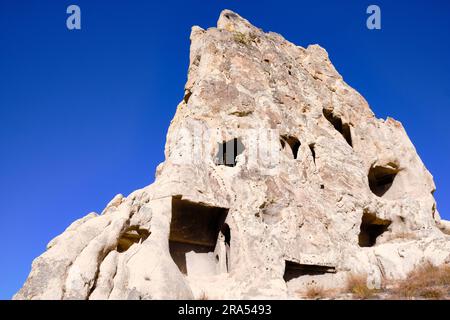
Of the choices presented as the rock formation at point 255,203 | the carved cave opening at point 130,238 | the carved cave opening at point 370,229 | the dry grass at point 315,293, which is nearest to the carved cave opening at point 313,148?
the rock formation at point 255,203

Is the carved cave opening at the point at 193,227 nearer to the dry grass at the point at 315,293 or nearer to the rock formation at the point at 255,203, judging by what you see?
the rock formation at the point at 255,203

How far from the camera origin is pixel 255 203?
998 centimetres

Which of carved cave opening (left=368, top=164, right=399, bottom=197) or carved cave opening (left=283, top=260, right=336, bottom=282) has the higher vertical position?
carved cave opening (left=368, top=164, right=399, bottom=197)

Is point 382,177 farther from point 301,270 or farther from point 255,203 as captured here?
point 255,203

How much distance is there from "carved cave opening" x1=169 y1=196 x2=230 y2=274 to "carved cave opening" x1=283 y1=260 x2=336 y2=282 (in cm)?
174

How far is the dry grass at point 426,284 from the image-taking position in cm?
801

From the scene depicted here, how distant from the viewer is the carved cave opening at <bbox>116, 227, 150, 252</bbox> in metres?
7.74

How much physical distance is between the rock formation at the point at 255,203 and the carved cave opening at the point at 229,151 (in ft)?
0.12

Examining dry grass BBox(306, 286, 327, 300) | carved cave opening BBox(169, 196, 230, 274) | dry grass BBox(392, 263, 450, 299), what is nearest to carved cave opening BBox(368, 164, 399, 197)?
dry grass BBox(392, 263, 450, 299)

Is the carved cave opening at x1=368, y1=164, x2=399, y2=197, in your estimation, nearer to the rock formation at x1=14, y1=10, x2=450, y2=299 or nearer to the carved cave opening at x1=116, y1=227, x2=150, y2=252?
the rock formation at x1=14, y1=10, x2=450, y2=299

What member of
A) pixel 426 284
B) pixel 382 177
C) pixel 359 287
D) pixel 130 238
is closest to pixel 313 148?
pixel 382 177

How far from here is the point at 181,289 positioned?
7289mm
